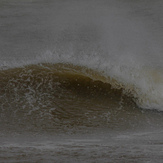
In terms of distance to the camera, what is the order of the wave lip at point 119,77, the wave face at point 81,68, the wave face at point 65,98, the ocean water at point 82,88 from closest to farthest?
the ocean water at point 82,88, the wave face at point 65,98, the wave face at point 81,68, the wave lip at point 119,77

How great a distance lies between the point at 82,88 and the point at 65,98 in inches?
21.5

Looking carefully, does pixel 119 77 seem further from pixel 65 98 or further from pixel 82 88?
pixel 65 98

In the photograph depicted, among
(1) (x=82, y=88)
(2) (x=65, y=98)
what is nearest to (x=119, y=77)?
(1) (x=82, y=88)

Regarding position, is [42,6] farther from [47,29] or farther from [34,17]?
[47,29]

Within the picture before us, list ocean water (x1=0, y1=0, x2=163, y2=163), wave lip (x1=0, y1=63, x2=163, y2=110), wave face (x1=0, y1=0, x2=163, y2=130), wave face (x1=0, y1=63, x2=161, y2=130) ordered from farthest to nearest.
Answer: wave lip (x1=0, y1=63, x2=163, y2=110), wave face (x1=0, y1=0, x2=163, y2=130), wave face (x1=0, y1=63, x2=161, y2=130), ocean water (x1=0, y1=0, x2=163, y2=163)

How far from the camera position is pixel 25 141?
163 inches

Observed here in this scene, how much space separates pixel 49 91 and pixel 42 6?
7.82m

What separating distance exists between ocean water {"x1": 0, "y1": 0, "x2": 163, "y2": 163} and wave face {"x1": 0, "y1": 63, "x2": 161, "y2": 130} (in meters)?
0.02

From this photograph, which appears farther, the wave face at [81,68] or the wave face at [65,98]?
the wave face at [81,68]

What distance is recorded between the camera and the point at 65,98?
19.9ft

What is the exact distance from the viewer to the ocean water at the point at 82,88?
3.79 metres

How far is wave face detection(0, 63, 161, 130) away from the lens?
5.20 metres

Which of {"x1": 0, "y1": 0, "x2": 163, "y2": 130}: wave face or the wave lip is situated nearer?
{"x1": 0, "y1": 0, "x2": 163, "y2": 130}: wave face

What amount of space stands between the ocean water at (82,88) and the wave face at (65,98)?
0.02 m
